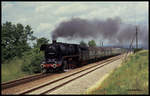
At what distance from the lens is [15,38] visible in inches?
2569

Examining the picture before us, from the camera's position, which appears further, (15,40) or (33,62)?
(15,40)

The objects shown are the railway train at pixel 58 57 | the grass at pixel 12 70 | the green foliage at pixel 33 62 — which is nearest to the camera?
the grass at pixel 12 70

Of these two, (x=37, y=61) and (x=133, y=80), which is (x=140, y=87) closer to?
(x=133, y=80)

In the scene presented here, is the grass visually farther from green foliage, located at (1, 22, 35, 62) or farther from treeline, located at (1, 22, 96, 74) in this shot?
green foliage, located at (1, 22, 35, 62)

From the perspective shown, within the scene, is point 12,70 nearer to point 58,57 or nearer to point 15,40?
point 58,57

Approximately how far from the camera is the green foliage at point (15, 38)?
55666 millimetres

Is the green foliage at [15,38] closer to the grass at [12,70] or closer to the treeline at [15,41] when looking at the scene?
the treeline at [15,41]

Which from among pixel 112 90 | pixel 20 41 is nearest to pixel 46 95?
pixel 112 90

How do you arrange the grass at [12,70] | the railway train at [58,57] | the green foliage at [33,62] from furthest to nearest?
the green foliage at [33,62] → the railway train at [58,57] → the grass at [12,70]

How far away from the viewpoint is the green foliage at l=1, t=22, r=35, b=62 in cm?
5567

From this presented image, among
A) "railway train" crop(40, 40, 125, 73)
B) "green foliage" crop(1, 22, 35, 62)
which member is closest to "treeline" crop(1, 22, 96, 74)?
"green foliage" crop(1, 22, 35, 62)

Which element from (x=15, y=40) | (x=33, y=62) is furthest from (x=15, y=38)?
(x=33, y=62)

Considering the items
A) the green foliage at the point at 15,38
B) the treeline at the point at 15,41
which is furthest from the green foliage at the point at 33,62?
the green foliage at the point at 15,38

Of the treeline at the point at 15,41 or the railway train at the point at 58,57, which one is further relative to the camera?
the treeline at the point at 15,41
